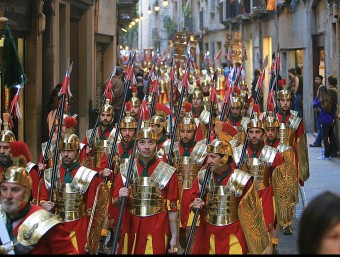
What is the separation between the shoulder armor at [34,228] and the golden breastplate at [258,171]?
5155 millimetres

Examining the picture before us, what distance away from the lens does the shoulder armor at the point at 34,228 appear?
569 centimetres

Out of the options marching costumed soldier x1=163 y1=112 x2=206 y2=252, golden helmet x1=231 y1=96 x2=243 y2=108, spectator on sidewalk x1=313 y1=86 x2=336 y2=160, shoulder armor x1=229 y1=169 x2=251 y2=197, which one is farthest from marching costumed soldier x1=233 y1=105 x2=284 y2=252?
spectator on sidewalk x1=313 y1=86 x2=336 y2=160

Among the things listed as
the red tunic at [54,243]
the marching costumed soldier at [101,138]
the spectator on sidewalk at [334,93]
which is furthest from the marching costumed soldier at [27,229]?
the spectator on sidewalk at [334,93]

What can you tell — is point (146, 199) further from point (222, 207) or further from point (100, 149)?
point (100, 149)

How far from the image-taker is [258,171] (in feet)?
Result: 35.2

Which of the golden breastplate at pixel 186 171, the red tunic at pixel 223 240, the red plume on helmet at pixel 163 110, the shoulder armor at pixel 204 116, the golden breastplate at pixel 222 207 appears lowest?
the red tunic at pixel 223 240

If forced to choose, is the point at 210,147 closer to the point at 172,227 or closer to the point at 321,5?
the point at 172,227

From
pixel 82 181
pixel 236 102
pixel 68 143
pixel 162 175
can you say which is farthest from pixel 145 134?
pixel 236 102

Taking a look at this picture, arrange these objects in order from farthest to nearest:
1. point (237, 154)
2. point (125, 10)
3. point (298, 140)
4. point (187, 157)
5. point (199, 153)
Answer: point (125, 10) < point (298, 140) < point (187, 157) < point (199, 153) < point (237, 154)

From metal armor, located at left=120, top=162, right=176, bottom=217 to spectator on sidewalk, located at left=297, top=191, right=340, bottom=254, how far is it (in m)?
4.88

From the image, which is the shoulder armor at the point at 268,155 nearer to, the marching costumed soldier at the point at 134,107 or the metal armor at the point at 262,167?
the metal armor at the point at 262,167

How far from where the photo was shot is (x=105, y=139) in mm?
12812

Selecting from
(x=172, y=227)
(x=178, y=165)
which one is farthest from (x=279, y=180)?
(x=172, y=227)

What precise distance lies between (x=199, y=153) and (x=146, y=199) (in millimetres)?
2649
